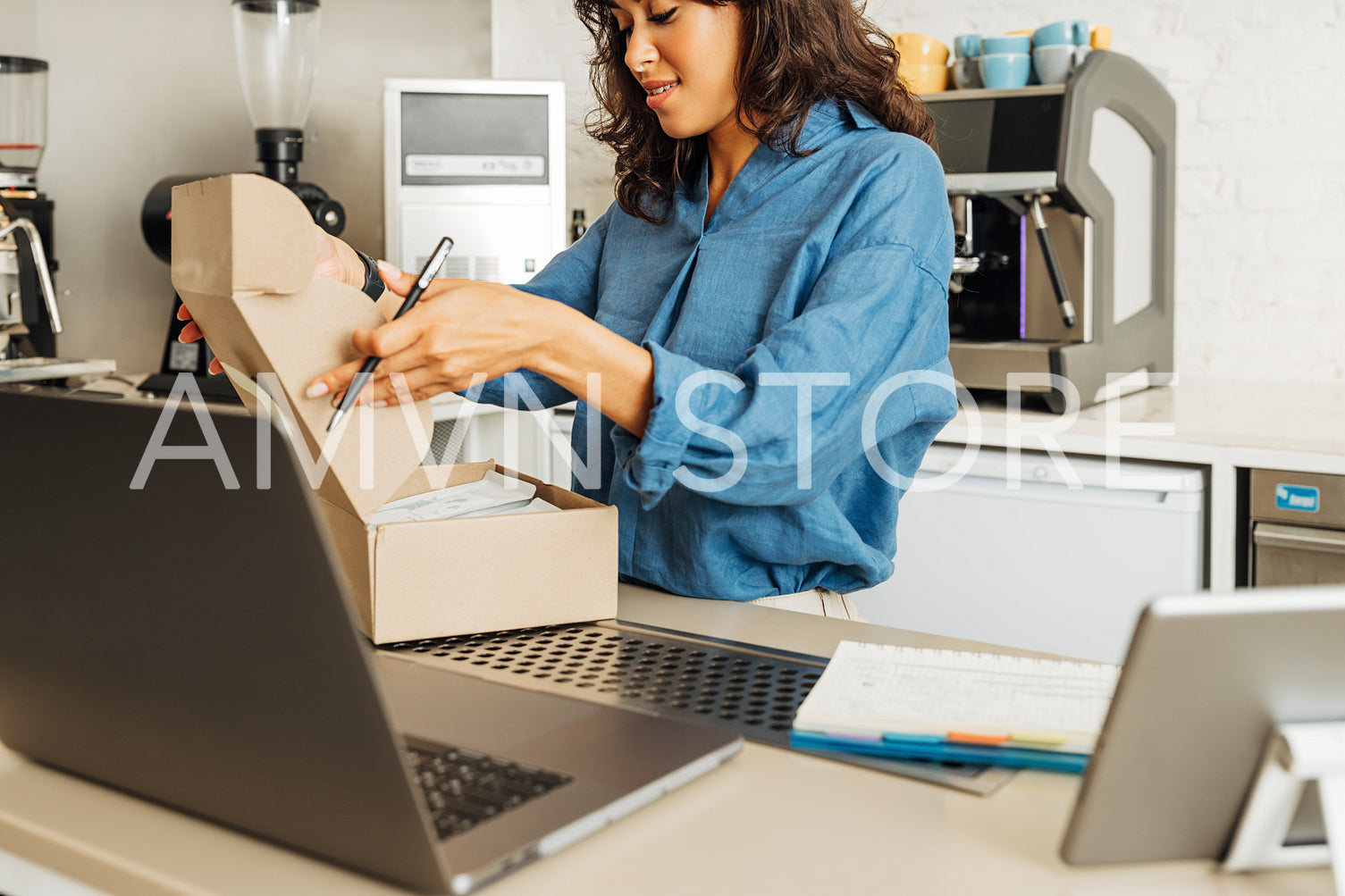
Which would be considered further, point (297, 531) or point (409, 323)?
point (409, 323)

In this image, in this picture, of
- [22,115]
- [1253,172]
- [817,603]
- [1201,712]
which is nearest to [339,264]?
[817,603]

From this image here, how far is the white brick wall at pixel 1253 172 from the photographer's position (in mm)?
2191

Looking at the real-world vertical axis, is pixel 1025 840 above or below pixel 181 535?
below

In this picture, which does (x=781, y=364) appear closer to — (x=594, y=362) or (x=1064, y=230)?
(x=594, y=362)

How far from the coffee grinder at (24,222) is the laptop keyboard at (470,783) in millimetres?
1630

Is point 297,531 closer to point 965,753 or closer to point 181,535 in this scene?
point 181,535

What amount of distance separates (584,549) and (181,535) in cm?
46

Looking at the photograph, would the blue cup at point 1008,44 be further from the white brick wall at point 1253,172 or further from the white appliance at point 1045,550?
the white appliance at point 1045,550

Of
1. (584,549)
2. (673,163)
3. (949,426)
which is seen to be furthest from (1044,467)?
(584,549)

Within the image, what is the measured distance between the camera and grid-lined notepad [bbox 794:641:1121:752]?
2.33ft

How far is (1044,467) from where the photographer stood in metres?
1.89

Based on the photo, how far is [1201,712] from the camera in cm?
53

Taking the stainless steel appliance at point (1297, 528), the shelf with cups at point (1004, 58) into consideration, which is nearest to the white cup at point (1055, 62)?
the shelf with cups at point (1004, 58)

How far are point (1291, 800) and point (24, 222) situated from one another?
2.09 meters
